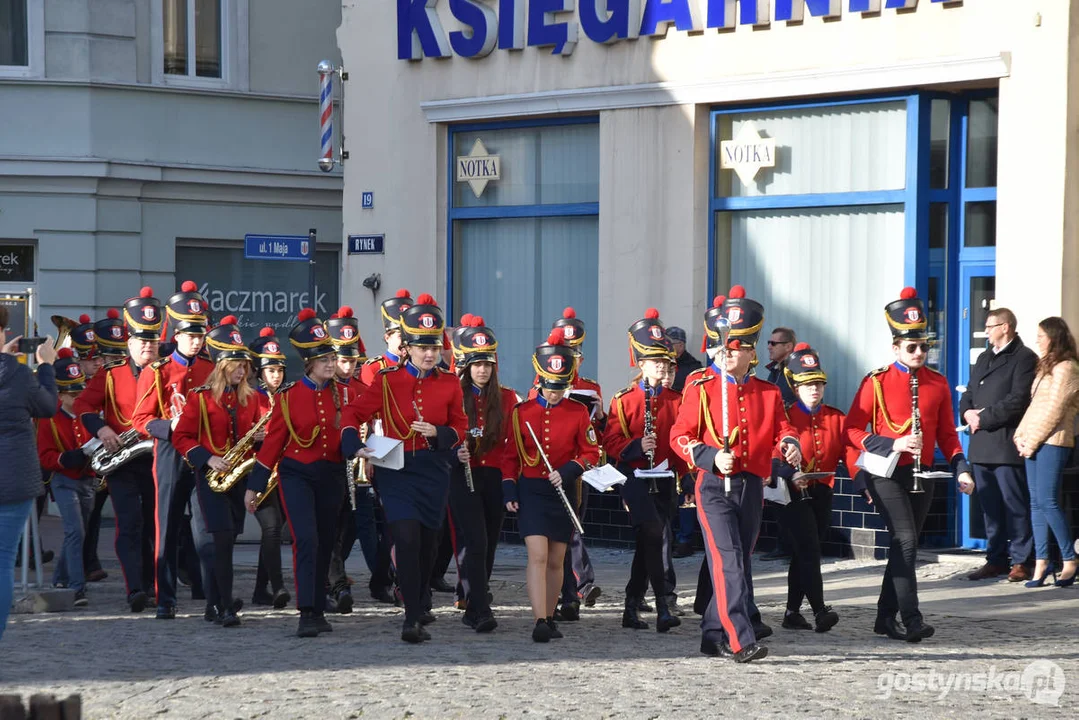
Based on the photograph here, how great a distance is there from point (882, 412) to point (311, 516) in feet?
11.6

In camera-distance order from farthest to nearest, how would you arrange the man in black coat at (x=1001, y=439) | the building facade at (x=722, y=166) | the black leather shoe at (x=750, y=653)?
the building facade at (x=722, y=166) < the man in black coat at (x=1001, y=439) < the black leather shoe at (x=750, y=653)

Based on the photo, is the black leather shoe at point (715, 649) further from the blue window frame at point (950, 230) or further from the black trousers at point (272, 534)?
the blue window frame at point (950, 230)

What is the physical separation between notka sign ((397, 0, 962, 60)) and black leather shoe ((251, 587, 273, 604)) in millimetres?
6326

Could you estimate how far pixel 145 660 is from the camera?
10.2 meters

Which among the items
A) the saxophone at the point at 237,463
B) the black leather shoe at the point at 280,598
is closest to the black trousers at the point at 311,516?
the saxophone at the point at 237,463

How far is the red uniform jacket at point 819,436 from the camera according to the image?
11586 mm

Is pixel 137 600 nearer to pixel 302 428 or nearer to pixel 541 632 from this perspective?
pixel 302 428

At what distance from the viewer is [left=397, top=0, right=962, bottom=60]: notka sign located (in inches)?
610

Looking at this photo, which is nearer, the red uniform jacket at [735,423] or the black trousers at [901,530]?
the red uniform jacket at [735,423]

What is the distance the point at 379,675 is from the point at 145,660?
1464 millimetres

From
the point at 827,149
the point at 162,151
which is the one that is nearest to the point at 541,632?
the point at 827,149

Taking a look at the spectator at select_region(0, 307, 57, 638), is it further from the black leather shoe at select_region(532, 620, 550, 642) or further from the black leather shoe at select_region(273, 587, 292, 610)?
the black leather shoe at select_region(532, 620, 550, 642)

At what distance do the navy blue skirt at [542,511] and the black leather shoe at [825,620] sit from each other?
1658mm

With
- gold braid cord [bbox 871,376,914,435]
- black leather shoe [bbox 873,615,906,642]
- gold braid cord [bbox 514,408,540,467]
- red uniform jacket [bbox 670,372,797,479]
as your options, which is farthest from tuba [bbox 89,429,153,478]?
black leather shoe [bbox 873,615,906,642]
